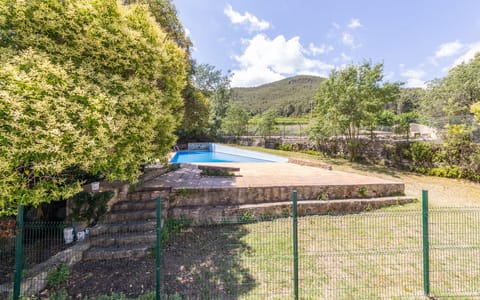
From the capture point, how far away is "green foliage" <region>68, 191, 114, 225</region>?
4.52 meters

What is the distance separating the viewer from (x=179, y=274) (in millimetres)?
3596

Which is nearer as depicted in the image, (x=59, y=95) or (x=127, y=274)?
(x=59, y=95)

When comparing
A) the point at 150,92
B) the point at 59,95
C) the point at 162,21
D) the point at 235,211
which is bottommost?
the point at 235,211

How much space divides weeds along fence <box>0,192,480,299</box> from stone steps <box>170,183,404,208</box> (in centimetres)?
72

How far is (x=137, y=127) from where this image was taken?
412 centimetres

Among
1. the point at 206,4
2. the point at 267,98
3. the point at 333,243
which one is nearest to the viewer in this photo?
the point at 333,243

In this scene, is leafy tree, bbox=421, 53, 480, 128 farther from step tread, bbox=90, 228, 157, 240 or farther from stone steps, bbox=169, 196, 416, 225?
step tread, bbox=90, 228, 157, 240

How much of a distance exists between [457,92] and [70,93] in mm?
23159

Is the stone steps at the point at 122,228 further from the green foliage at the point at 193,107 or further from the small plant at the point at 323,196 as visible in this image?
the green foliage at the point at 193,107

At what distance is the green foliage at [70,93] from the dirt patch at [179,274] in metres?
1.51

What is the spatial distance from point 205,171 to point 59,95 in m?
6.04

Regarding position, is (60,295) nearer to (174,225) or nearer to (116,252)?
(116,252)

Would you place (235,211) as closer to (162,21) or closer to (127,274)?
(127,274)

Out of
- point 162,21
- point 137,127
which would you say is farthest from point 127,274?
point 162,21
